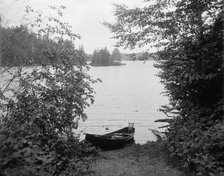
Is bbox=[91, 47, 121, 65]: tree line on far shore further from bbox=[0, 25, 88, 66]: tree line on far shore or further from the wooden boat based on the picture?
bbox=[0, 25, 88, 66]: tree line on far shore

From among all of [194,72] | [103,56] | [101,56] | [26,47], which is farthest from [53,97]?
[103,56]

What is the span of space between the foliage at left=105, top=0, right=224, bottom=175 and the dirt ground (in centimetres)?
60

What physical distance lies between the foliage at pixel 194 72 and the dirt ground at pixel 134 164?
597 millimetres

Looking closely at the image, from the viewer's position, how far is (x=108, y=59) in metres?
82.3

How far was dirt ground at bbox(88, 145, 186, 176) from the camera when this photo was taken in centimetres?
746

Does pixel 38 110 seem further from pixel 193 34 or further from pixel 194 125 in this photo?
pixel 193 34

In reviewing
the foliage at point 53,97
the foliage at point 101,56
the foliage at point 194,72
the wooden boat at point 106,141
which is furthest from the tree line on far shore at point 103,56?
the foliage at point 53,97

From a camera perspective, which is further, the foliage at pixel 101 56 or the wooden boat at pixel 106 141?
the foliage at pixel 101 56

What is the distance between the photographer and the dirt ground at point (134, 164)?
7.46m

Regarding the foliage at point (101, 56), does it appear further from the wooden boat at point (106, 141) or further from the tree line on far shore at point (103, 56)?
the wooden boat at point (106, 141)

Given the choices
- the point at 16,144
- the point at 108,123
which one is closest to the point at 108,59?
the point at 108,123

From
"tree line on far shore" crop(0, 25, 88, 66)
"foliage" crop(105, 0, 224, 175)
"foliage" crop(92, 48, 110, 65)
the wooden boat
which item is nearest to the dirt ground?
"foliage" crop(105, 0, 224, 175)

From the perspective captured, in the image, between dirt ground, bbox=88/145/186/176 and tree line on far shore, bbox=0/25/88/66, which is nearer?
tree line on far shore, bbox=0/25/88/66

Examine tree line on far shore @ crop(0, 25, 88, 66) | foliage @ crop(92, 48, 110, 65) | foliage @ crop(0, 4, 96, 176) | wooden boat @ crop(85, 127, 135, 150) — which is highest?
foliage @ crop(92, 48, 110, 65)
